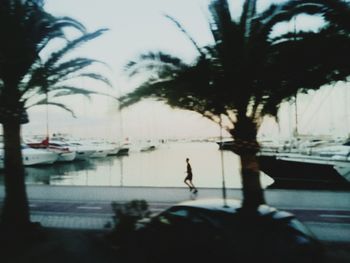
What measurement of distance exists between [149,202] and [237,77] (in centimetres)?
805

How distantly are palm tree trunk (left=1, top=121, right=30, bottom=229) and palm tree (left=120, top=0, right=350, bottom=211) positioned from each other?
120 inches

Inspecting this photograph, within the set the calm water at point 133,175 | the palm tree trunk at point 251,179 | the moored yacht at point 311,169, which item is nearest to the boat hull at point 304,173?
the moored yacht at point 311,169

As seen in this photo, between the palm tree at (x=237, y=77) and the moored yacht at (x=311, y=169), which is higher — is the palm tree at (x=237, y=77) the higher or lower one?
the higher one

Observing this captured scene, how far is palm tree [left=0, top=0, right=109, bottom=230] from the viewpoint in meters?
9.02

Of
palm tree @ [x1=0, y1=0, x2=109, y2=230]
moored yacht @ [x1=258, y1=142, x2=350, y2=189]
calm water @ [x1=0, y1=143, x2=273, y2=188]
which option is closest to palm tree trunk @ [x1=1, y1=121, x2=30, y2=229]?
palm tree @ [x1=0, y1=0, x2=109, y2=230]

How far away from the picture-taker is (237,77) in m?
9.05

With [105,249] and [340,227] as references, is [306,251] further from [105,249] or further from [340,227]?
[340,227]

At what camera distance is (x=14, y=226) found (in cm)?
954

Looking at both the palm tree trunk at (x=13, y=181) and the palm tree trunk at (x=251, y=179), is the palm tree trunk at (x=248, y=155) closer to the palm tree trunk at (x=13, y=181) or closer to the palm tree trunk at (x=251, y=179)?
the palm tree trunk at (x=251, y=179)

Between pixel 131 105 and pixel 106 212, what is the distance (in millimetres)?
5705

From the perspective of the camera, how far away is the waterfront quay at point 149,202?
11.5m

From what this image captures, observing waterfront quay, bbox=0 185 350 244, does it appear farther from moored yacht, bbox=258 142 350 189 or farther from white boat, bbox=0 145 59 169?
white boat, bbox=0 145 59 169

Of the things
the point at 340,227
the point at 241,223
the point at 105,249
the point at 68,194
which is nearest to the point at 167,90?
the point at 105,249

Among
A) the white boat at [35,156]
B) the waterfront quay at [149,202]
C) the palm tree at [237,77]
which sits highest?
the palm tree at [237,77]
